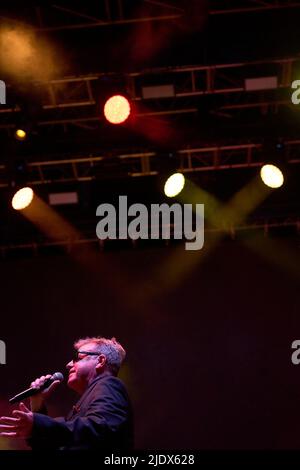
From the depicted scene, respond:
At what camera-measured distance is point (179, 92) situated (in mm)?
5520

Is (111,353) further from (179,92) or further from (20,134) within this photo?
(179,92)

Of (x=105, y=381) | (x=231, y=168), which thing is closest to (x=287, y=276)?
(x=231, y=168)

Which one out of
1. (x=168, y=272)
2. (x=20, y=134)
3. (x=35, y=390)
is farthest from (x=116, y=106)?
(x=168, y=272)

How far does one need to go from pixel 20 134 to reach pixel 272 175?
2048 millimetres

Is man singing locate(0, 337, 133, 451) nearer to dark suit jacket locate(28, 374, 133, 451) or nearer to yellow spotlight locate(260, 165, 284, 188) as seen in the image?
dark suit jacket locate(28, 374, 133, 451)

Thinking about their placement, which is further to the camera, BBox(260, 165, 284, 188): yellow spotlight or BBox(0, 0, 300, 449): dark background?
BBox(260, 165, 284, 188): yellow spotlight

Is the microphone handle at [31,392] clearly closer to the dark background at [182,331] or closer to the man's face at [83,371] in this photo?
the man's face at [83,371]

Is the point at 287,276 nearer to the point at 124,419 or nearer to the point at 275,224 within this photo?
the point at 275,224

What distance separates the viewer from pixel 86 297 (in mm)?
7027

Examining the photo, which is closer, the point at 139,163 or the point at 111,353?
the point at 111,353

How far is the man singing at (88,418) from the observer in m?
2.46

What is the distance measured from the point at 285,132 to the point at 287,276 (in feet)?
7.42

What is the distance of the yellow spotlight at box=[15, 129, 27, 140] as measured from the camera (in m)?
5.11

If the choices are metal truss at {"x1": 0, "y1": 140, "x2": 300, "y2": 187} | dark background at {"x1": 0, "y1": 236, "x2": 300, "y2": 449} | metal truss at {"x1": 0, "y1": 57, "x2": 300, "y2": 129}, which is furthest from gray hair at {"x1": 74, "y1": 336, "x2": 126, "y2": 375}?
dark background at {"x1": 0, "y1": 236, "x2": 300, "y2": 449}
